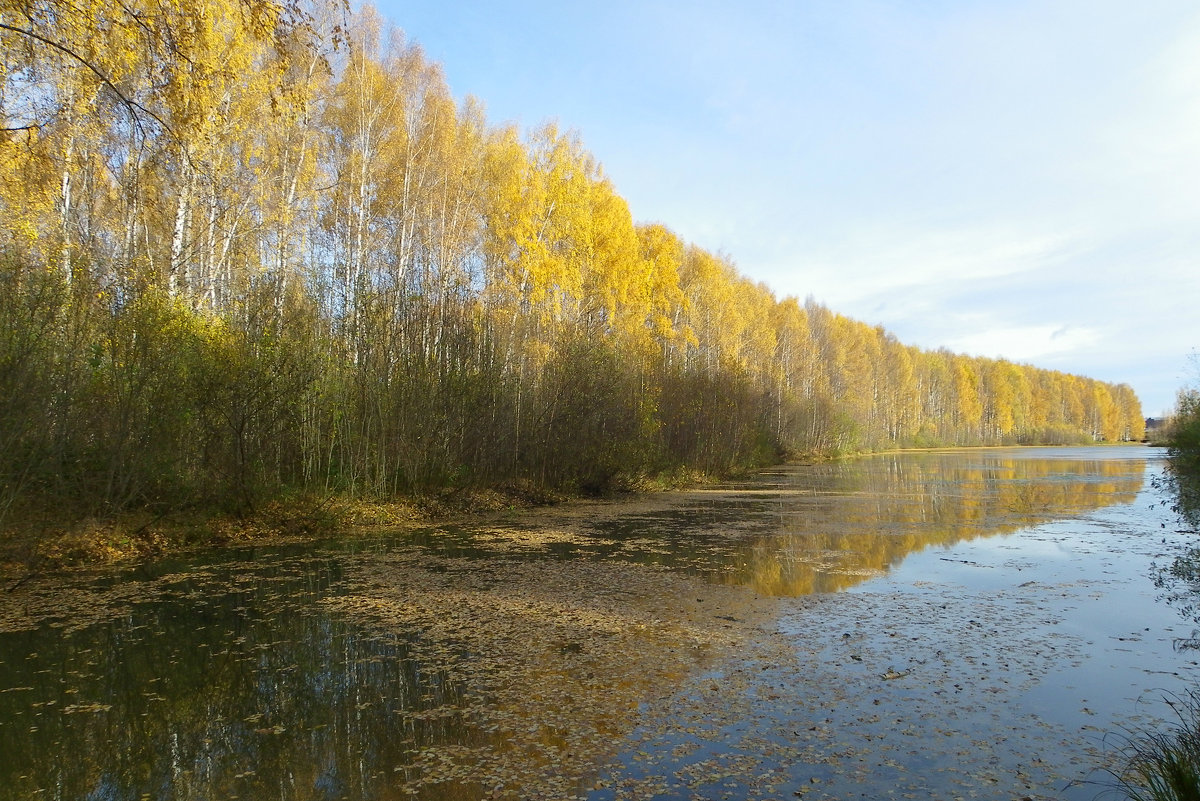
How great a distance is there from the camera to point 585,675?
15.8ft

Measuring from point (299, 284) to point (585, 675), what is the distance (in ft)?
44.2

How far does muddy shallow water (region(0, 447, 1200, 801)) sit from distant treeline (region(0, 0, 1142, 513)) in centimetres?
251

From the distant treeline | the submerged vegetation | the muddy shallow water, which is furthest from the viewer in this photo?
the distant treeline

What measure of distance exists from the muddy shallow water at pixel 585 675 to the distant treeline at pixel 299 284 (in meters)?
2.51

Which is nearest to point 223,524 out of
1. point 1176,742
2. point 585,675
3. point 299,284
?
point 299,284

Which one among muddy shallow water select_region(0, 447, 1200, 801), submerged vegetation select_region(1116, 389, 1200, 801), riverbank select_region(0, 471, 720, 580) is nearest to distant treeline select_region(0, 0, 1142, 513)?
riverbank select_region(0, 471, 720, 580)

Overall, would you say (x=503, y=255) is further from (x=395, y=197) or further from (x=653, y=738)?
(x=653, y=738)

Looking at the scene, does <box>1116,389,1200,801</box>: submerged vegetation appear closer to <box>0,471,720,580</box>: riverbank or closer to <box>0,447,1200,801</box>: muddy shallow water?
<box>0,447,1200,801</box>: muddy shallow water

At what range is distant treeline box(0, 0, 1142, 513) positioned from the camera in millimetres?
7766

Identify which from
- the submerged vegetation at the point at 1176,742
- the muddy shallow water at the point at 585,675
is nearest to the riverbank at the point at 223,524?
the muddy shallow water at the point at 585,675

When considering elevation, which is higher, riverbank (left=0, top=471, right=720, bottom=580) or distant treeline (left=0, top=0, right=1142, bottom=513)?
distant treeline (left=0, top=0, right=1142, bottom=513)

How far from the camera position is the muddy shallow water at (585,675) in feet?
11.2

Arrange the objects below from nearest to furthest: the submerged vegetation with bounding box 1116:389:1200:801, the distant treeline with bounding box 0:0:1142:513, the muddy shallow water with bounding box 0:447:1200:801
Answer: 1. the submerged vegetation with bounding box 1116:389:1200:801
2. the muddy shallow water with bounding box 0:447:1200:801
3. the distant treeline with bounding box 0:0:1142:513

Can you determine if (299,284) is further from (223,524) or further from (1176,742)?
(1176,742)
